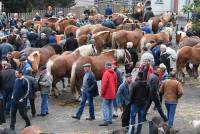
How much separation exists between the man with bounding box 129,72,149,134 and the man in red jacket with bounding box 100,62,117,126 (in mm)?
1129

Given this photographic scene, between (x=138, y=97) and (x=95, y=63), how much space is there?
3974mm

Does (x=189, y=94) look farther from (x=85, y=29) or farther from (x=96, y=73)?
(x=85, y=29)

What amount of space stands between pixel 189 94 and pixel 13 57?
244 inches

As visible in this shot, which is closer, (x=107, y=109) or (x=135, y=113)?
(x=135, y=113)

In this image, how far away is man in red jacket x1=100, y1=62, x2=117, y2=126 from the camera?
14.1 metres

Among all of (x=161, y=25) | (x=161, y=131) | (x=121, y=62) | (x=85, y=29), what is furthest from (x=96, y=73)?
(x=161, y=25)

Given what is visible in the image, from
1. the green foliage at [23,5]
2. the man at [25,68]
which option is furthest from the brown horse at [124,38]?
the green foliage at [23,5]

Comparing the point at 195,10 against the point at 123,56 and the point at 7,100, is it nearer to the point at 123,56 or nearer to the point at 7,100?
the point at 123,56

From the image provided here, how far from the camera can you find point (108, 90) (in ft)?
46.5

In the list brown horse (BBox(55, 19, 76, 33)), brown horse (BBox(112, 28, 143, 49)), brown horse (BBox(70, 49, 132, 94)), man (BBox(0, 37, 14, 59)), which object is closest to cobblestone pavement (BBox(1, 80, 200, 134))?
A: brown horse (BBox(70, 49, 132, 94))

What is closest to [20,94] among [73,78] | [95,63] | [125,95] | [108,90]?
[108,90]

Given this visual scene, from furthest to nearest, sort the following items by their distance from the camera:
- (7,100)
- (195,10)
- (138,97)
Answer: (195,10)
(7,100)
(138,97)

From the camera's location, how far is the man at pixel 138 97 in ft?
42.3

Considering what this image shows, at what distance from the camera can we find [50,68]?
16.6 m
